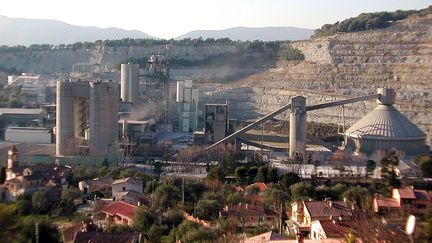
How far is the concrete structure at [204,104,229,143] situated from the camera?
31203 millimetres

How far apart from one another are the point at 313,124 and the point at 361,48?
12.2m

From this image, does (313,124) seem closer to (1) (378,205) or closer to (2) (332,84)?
(2) (332,84)

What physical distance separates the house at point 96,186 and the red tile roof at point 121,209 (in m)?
3.40

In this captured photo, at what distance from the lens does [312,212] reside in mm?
15188

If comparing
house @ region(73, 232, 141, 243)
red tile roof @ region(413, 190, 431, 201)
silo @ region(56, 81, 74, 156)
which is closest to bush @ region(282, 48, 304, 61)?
silo @ region(56, 81, 74, 156)

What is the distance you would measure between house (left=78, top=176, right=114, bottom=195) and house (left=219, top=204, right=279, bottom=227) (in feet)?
17.8

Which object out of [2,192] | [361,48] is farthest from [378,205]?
[361,48]

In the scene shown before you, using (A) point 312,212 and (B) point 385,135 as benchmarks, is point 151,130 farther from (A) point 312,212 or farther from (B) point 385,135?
(A) point 312,212

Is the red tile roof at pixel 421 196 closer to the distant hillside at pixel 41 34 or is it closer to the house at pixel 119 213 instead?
the house at pixel 119 213

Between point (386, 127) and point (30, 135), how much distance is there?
16.0 m

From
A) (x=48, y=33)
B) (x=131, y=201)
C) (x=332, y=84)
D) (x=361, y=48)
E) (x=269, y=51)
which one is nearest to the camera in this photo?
(x=131, y=201)

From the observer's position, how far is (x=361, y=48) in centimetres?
4853

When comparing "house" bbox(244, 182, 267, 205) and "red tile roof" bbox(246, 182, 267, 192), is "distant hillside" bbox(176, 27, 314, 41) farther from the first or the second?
"house" bbox(244, 182, 267, 205)

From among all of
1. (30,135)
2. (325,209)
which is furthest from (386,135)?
(30,135)
